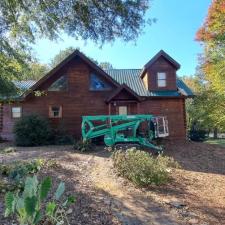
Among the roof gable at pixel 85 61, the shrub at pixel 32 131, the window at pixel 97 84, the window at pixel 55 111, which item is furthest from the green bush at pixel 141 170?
the window at pixel 55 111

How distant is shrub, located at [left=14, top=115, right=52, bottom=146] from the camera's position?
1833 cm

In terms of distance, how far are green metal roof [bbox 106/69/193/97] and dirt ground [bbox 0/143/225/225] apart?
8851 millimetres

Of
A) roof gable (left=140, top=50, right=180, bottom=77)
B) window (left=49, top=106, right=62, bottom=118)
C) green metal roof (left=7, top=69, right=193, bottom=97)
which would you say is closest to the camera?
window (left=49, top=106, right=62, bottom=118)

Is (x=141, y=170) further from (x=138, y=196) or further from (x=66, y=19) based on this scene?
(x=66, y=19)

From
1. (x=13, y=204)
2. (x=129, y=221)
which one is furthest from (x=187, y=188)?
(x=13, y=204)

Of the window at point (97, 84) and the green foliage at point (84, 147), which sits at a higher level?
the window at point (97, 84)

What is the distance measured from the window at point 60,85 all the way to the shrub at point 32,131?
2.48 m

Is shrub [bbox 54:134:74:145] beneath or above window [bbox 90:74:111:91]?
beneath

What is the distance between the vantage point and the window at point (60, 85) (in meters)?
20.4

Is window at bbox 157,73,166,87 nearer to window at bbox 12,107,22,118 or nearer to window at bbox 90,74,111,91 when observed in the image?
window at bbox 90,74,111,91

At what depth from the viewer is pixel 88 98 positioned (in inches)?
806

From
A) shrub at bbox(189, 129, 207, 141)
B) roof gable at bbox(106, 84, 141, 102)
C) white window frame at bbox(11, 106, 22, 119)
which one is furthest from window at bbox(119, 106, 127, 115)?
shrub at bbox(189, 129, 207, 141)

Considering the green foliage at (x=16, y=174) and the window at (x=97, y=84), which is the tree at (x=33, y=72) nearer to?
the window at (x=97, y=84)

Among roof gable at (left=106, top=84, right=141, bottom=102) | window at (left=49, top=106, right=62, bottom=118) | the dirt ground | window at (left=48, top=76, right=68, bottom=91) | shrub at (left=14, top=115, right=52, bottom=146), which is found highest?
window at (left=48, top=76, right=68, bottom=91)
